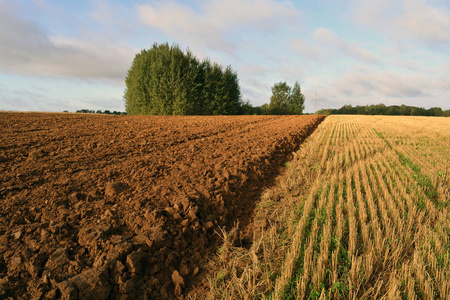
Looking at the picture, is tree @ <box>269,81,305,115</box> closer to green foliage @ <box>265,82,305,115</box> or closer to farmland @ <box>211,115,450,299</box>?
green foliage @ <box>265,82,305,115</box>

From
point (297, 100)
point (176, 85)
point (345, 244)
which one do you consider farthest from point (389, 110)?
point (345, 244)

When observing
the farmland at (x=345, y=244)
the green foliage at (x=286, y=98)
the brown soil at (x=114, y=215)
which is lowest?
the farmland at (x=345, y=244)

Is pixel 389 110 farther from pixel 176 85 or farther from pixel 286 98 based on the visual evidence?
pixel 176 85

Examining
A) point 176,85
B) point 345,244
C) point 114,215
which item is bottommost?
point 345,244

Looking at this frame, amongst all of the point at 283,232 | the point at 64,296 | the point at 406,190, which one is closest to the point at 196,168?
the point at 283,232

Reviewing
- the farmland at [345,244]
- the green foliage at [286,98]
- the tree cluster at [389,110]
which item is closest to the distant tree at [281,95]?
the green foliage at [286,98]

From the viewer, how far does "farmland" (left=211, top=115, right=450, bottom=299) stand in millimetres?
2783

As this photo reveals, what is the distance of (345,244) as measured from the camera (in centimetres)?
369

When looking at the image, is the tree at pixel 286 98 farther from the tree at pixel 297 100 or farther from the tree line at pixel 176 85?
the tree line at pixel 176 85

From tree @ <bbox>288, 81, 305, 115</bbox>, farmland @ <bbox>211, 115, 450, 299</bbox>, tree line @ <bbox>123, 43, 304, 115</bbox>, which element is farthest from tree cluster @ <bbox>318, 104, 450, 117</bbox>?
farmland @ <bbox>211, 115, 450, 299</bbox>

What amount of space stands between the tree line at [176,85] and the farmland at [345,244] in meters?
29.5

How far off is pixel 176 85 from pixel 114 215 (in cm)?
3165

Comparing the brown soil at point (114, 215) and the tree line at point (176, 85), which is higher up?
the tree line at point (176, 85)

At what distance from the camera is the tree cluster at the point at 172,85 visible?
33.4m
